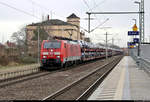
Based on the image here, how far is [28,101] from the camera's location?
33.3ft

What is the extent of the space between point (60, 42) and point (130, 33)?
6576 mm

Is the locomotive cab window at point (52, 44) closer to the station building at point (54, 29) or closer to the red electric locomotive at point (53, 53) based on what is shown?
the red electric locomotive at point (53, 53)

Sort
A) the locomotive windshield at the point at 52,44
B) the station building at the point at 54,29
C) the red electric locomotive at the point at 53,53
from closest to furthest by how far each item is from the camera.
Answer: the red electric locomotive at the point at 53,53 < the locomotive windshield at the point at 52,44 < the station building at the point at 54,29

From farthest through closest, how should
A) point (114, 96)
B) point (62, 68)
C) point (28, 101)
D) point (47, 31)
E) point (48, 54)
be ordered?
point (47, 31) → point (62, 68) → point (48, 54) → point (114, 96) → point (28, 101)

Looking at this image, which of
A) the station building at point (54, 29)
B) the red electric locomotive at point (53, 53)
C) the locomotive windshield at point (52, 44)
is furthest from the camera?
the station building at point (54, 29)

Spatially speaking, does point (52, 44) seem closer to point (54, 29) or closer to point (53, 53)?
point (53, 53)

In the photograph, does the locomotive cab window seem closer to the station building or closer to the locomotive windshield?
the locomotive windshield

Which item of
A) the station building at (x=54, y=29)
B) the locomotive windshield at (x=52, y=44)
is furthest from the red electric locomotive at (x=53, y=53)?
the station building at (x=54, y=29)

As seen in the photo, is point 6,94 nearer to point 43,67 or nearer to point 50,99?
point 50,99

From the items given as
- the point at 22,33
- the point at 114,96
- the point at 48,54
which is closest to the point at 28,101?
the point at 114,96

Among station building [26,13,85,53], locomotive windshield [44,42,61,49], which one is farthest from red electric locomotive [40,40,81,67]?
station building [26,13,85,53]

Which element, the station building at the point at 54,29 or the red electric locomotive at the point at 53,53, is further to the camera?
the station building at the point at 54,29

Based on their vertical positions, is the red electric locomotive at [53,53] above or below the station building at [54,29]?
below

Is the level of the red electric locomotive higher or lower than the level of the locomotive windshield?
lower
